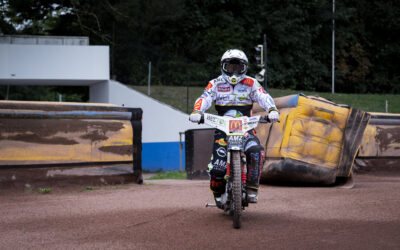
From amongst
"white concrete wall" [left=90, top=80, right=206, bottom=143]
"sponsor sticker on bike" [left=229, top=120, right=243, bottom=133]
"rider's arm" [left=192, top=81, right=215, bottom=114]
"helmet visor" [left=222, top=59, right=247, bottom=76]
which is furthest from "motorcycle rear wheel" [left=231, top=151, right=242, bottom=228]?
"white concrete wall" [left=90, top=80, right=206, bottom=143]

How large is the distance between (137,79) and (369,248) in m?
23.5

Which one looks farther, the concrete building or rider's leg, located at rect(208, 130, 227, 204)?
the concrete building

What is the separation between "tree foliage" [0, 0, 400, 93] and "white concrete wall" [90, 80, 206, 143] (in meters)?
1.47

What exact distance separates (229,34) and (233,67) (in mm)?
33251

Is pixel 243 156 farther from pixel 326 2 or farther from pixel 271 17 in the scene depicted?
pixel 326 2

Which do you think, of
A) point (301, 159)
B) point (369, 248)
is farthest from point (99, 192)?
point (369, 248)

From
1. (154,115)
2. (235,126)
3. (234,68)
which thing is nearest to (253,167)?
(235,126)

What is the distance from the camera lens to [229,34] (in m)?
39.1

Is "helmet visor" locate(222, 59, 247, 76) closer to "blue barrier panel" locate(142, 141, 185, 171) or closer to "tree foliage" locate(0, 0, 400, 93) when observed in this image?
"blue barrier panel" locate(142, 141, 185, 171)

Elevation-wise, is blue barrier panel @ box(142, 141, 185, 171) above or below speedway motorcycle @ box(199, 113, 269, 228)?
below

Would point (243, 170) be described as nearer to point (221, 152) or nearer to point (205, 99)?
point (221, 152)

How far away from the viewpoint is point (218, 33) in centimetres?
3925

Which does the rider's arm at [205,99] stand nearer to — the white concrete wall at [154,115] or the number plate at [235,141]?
the number plate at [235,141]

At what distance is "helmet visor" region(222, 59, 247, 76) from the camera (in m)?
6.38
